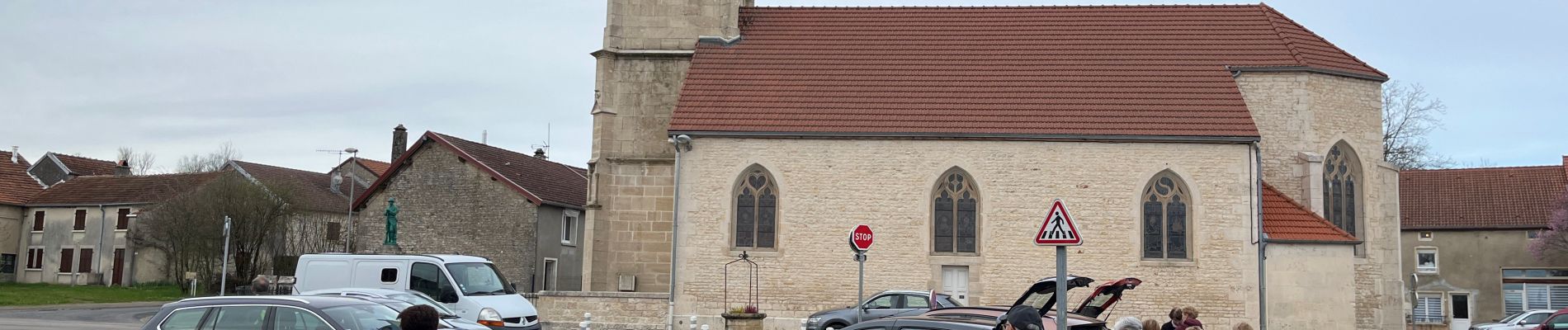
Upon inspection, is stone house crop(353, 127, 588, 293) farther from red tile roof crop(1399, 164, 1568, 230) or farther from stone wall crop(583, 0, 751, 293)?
red tile roof crop(1399, 164, 1568, 230)

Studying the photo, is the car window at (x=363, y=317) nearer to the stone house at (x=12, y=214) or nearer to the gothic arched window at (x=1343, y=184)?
the gothic arched window at (x=1343, y=184)

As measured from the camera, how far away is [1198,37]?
28.2 metres

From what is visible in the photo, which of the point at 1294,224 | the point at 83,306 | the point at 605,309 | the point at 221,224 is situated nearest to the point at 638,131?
the point at 605,309

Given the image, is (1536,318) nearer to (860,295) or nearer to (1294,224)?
(1294,224)

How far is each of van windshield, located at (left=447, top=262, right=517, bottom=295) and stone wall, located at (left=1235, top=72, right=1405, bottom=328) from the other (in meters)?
16.1

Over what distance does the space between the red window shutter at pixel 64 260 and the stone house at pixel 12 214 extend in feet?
6.75

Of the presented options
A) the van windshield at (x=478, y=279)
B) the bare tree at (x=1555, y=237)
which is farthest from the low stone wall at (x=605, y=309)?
the bare tree at (x=1555, y=237)

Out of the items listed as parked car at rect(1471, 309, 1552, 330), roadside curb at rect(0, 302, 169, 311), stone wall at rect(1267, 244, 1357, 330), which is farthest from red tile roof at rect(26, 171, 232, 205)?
parked car at rect(1471, 309, 1552, 330)

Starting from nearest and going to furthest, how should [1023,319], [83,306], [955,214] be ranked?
[1023,319], [955,214], [83,306]

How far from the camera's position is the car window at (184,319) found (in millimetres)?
11070

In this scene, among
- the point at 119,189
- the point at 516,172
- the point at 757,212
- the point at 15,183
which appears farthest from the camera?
the point at 15,183

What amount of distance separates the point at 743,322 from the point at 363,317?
33.7 feet

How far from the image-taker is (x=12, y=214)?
169 ft

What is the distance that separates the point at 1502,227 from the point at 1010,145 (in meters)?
23.8
